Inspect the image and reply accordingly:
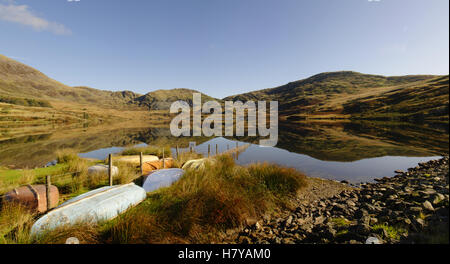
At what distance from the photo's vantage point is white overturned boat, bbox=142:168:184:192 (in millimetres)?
8398

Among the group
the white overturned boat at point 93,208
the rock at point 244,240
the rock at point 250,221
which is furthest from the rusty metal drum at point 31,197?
the rock at point 250,221

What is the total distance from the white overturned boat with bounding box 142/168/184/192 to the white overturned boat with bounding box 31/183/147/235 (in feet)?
3.90

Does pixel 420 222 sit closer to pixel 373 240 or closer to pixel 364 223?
pixel 373 240

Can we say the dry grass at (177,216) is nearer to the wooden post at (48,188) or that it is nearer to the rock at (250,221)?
the rock at (250,221)

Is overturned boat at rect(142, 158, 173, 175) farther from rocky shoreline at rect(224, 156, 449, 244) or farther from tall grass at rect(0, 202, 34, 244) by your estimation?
rocky shoreline at rect(224, 156, 449, 244)

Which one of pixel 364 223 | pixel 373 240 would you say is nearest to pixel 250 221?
pixel 364 223

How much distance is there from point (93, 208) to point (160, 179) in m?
3.46

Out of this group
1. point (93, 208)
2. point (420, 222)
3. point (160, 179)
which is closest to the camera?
point (420, 222)

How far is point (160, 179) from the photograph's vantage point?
874 centimetres

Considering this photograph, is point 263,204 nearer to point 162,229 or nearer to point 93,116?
point 162,229

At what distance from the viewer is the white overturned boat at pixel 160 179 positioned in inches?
331
